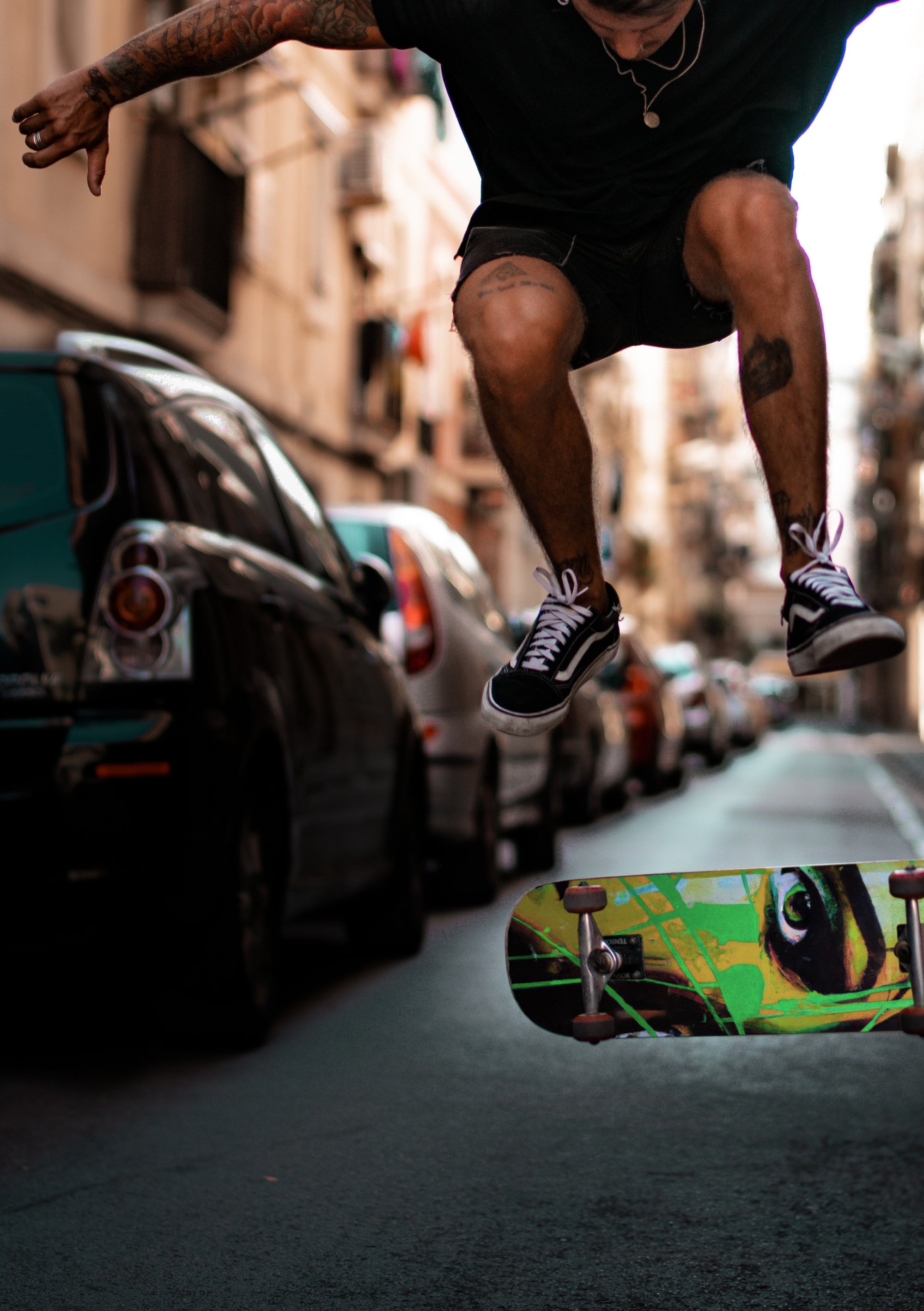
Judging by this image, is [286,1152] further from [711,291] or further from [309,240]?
[309,240]

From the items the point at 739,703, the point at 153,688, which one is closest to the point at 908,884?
the point at 153,688

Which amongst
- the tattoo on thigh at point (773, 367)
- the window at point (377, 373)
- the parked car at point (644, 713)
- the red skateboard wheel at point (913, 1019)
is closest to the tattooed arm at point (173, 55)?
the tattoo on thigh at point (773, 367)

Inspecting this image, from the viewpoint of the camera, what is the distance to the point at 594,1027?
8.33ft

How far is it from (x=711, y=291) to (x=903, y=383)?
6067cm

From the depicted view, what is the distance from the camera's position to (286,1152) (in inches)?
165

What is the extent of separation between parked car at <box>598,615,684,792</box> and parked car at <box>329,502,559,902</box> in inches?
317

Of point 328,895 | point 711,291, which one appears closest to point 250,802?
point 328,895

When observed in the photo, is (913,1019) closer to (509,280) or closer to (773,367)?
(773,367)

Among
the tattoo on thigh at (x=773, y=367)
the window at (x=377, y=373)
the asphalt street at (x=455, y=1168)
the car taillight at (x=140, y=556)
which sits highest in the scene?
the window at (x=377, y=373)

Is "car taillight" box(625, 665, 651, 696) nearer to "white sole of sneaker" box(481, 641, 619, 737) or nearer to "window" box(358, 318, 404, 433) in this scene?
"window" box(358, 318, 404, 433)

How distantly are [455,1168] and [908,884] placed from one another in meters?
1.82

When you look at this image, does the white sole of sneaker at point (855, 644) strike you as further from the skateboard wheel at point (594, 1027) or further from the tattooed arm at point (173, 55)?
the tattooed arm at point (173, 55)

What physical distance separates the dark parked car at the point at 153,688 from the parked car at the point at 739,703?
24374 mm

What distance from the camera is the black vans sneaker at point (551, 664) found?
2658 millimetres
